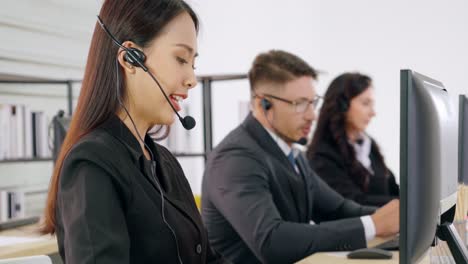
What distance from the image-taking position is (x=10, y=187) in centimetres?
315

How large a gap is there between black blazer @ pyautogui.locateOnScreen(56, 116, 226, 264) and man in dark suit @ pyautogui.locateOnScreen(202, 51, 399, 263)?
1.75 ft

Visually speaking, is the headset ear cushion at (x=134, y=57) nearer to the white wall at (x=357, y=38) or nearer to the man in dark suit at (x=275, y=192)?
the man in dark suit at (x=275, y=192)

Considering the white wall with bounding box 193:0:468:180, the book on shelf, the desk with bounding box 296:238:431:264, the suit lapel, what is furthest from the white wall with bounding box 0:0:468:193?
the desk with bounding box 296:238:431:264

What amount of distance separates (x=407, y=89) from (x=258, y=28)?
3737 millimetres

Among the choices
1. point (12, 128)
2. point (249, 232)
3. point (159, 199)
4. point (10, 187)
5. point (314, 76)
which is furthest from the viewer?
point (10, 187)

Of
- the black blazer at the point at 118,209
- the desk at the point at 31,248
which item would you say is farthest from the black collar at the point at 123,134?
the desk at the point at 31,248

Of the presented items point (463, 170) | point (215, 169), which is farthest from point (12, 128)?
point (463, 170)

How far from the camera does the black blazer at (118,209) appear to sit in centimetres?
91

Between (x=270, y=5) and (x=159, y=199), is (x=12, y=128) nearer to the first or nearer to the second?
(x=159, y=199)

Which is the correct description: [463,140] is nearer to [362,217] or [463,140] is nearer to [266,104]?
[362,217]

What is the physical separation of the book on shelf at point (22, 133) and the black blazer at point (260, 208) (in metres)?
1.29

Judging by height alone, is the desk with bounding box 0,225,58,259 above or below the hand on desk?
below

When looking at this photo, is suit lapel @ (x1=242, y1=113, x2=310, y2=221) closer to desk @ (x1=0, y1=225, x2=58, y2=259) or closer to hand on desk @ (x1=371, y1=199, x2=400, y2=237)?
hand on desk @ (x1=371, y1=199, x2=400, y2=237)

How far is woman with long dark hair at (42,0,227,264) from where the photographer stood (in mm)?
950
